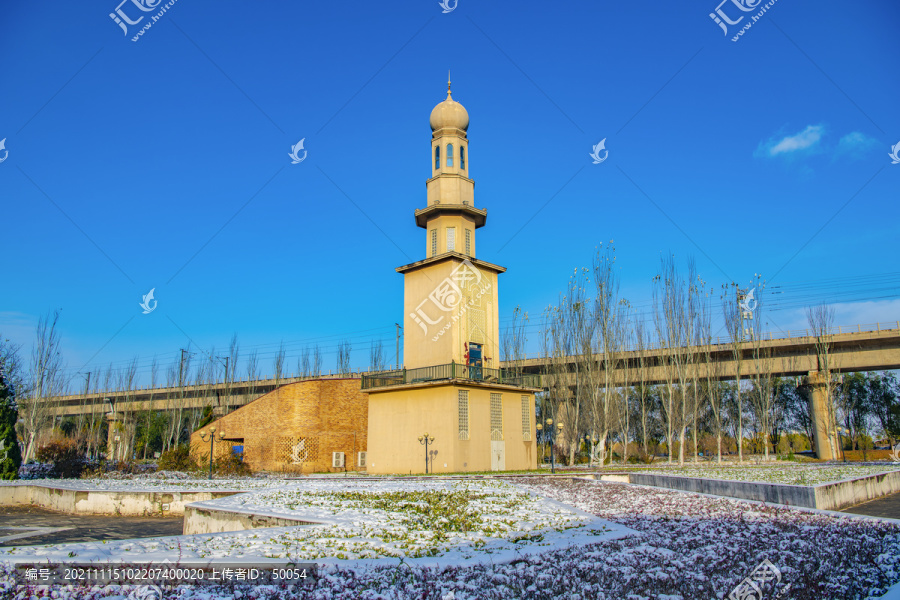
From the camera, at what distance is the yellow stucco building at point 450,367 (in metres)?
29.0

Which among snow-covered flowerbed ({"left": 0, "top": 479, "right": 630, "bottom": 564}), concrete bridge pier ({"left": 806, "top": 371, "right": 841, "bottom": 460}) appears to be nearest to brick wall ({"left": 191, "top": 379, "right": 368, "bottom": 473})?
snow-covered flowerbed ({"left": 0, "top": 479, "right": 630, "bottom": 564})

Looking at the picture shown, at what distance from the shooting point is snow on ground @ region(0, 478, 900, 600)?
16.9ft

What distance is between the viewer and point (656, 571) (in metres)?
6.06

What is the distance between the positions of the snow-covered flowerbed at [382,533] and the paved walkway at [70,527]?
2015mm

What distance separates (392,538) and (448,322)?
23.4 metres

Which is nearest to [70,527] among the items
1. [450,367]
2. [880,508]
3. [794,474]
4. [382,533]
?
[382,533]

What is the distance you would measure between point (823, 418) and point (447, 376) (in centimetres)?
3028

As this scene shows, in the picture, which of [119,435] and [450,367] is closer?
[450,367]

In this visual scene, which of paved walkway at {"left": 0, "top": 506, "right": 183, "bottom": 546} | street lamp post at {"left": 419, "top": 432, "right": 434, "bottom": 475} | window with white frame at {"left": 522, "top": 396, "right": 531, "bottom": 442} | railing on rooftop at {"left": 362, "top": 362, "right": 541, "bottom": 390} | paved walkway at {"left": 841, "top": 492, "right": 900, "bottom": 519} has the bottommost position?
paved walkway at {"left": 0, "top": 506, "right": 183, "bottom": 546}

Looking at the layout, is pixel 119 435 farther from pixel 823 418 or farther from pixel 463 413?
pixel 823 418

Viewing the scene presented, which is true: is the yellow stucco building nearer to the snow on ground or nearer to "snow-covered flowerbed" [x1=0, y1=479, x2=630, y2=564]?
"snow-covered flowerbed" [x1=0, y1=479, x2=630, y2=564]

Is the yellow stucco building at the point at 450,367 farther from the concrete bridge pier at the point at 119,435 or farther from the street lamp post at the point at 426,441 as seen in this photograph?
the concrete bridge pier at the point at 119,435

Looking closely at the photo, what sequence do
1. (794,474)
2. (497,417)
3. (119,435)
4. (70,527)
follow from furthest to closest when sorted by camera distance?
(119,435) < (497,417) < (794,474) < (70,527)

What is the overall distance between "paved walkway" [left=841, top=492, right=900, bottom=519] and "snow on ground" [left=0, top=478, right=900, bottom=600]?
366 centimetres
